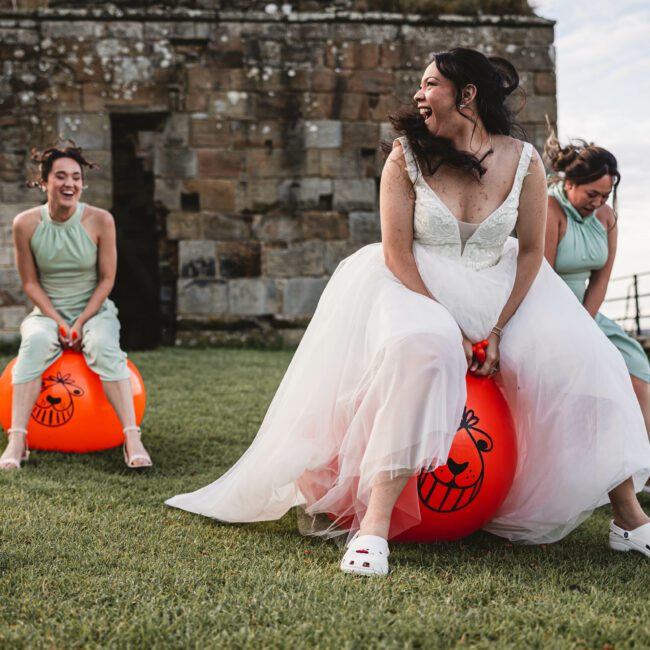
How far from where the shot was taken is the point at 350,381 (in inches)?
116

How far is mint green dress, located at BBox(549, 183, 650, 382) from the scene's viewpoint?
13.3 feet

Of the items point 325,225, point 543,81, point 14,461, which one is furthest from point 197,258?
point 14,461

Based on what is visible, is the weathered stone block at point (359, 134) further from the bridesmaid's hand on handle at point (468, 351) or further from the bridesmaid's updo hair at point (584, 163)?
the bridesmaid's hand on handle at point (468, 351)

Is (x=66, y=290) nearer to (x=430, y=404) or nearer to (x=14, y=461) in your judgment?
(x=14, y=461)

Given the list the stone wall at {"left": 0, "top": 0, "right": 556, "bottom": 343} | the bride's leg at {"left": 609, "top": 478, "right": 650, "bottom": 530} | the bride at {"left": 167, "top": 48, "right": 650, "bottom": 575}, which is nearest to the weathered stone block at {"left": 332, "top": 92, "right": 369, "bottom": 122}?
the stone wall at {"left": 0, "top": 0, "right": 556, "bottom": 343}

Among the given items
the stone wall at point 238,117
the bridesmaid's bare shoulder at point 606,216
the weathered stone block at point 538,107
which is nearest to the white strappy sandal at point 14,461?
the bridesmaid's bare shoulder at point 606,216

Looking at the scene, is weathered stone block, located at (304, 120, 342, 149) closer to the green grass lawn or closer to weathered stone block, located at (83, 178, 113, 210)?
weathered stone block, located at (83, 178, 113, 210)

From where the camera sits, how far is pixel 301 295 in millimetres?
9945

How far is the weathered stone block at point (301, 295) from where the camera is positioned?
991 cm

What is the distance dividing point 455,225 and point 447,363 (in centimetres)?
59

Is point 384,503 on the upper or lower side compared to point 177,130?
lower

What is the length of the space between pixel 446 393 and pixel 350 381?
376mm

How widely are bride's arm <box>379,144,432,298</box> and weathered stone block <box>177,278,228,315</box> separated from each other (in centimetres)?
686

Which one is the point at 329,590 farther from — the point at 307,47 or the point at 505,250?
the point at 307,47
